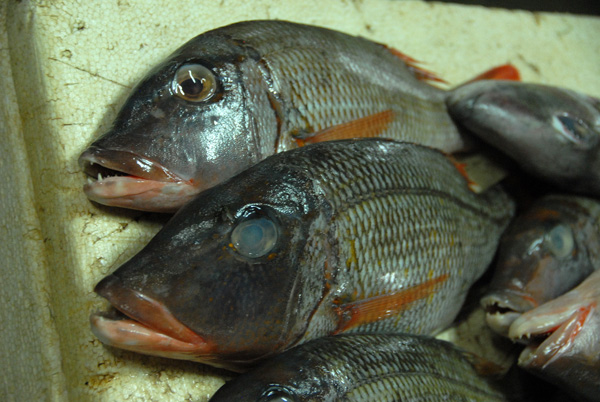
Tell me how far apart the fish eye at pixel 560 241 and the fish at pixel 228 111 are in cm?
63

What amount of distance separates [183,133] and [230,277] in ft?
1.18

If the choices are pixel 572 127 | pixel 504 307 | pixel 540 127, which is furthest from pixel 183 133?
pixel 572 127

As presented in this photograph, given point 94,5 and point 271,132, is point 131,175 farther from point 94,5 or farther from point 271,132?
point 94,5

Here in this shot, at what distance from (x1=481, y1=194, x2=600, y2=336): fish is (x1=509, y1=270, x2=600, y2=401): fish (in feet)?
0.32

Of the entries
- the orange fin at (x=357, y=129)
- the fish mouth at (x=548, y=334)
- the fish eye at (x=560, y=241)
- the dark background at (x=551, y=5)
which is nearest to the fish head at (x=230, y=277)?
the orange fin at (x=357, y=129)

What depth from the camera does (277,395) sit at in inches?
40.3

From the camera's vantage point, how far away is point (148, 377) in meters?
1.21

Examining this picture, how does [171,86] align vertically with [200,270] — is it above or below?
above

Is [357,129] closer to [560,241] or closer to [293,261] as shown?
[293,261]

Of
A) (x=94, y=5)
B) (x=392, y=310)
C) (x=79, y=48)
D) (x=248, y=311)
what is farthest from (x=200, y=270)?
(x=94, y=5)

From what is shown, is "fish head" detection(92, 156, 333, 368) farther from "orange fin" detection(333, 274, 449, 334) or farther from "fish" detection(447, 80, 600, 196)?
"fish" detection(447, 80, 600, 196)

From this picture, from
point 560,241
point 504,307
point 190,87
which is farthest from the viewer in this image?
point 560,241

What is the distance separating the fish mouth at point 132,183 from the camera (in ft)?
3.76

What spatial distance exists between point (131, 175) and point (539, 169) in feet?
4.49
